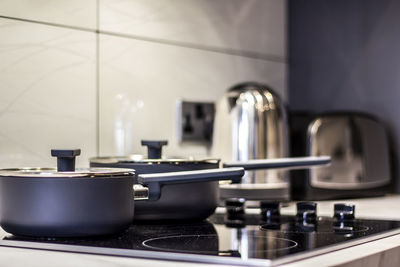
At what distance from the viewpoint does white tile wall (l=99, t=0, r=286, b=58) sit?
4.27 feet

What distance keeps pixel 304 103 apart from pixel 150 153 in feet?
2.64

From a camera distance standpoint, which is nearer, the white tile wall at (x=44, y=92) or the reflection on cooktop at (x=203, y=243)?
the reflection on cooktop at (x=203, y=243)

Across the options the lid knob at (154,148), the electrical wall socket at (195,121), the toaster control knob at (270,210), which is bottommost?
the toaster control knob at (270,210)

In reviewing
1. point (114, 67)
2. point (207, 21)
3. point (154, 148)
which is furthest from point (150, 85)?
point (154, 148)

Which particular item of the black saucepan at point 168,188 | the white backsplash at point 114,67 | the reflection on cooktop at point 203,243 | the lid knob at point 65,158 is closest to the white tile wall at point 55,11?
the white backsplash at point 114,67

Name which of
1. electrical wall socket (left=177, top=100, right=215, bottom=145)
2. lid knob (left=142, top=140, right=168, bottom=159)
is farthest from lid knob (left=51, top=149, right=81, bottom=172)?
electrical wall socket (left=177, top=100, right=215, bottom=145)

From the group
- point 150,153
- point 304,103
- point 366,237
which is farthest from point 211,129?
point 366,237

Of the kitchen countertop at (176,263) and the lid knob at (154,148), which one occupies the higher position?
the lid knob at (154,148)

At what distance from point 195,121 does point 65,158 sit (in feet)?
2.14

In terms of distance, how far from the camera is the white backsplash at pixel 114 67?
1107 millimetres

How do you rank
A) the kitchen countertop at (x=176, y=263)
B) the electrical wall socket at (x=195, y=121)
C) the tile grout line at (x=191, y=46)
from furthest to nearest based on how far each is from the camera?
the electrical wall socket at (x=195, y=121)
the tile grout line at (x=191, y=46)
the kitchen countertop at (x=176, y=263)

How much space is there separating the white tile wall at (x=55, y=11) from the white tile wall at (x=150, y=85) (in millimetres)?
52

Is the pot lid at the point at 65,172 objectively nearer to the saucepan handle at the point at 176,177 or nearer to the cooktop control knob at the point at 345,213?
the saucepan handle at the point at 176,177

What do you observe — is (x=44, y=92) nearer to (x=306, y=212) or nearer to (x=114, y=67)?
(x=114, y=67)
